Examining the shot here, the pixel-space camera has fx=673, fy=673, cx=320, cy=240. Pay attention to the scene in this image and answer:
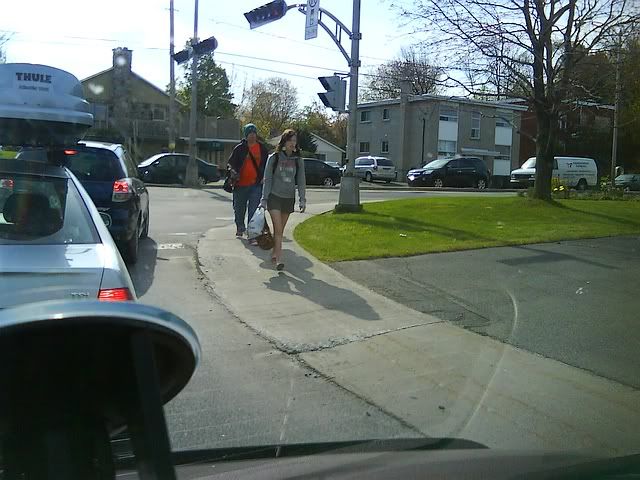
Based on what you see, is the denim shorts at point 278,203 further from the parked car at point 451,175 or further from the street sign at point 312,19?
the parked car at point 451,175

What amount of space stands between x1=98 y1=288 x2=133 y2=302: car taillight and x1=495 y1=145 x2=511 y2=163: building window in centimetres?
5378

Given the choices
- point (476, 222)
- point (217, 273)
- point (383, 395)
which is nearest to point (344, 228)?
point (476, 222)

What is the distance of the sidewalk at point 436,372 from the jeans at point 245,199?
10.6ft

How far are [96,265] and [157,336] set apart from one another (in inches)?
76.4

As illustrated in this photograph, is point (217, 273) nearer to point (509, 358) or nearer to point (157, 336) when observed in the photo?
point (509, 358)

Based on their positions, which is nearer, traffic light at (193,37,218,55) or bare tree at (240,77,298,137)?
traffic light at (193,37,218,55)

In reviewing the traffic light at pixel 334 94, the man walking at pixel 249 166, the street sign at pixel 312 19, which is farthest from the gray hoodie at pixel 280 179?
the street sign at pixel 312 19

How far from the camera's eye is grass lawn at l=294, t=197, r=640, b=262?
33.1 feet

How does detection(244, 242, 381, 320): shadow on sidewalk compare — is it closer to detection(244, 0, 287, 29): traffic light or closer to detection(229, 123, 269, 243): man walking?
detection(229, 123, 269, 243): man walking

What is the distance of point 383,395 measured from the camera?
4.77 meters

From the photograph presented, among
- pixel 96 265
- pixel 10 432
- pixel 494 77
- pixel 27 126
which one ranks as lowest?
pixel 10 432

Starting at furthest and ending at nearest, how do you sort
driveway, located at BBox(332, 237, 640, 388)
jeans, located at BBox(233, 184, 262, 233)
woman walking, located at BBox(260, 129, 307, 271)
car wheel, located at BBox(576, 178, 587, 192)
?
1. car wheel, located at BBox(576, 178, 587, 192)
2. jeans, located at BBox(233, 184, 262, 233)
3. woman walking, located at BBox(260, 129, 307, 271)
4. driveway, located at BBox(332, 237, 640, 388)

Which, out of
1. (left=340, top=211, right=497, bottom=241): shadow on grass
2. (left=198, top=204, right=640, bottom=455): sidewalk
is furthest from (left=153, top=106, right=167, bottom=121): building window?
(left=198, top=204, right=640, bottom=455): sidewalk

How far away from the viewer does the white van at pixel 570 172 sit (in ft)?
116
